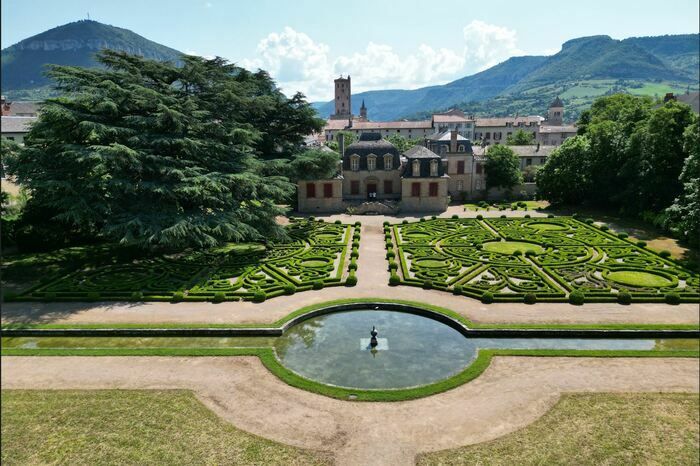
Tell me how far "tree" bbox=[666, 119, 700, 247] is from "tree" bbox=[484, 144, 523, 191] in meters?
22.5

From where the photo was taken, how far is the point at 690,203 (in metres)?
32.3

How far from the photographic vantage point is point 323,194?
52.0 m

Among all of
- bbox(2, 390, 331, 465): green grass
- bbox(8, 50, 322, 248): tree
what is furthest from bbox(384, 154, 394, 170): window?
bbox(2, 390, 331, 465): green grass

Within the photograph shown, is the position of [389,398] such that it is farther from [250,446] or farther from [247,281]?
[247,281]

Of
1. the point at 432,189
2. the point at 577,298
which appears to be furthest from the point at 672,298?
the point at 432,189

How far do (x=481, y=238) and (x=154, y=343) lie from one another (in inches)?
1036

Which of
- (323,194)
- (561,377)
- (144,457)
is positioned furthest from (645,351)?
(323,194)

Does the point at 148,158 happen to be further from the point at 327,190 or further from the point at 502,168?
the point at 502,168

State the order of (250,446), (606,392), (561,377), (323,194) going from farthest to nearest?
(323,194)
(561,377)
(606,392)
(250,446)

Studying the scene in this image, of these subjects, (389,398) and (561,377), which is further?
(561,377)

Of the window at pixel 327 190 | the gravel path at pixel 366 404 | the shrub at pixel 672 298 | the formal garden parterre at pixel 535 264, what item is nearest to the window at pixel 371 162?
the window at pixel 327 190

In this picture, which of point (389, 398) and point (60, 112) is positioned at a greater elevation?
point (60, 112)

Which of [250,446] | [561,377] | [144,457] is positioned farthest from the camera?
[561,377]

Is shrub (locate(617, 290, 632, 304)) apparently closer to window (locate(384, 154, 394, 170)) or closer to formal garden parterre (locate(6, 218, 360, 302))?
formal garden parterre (locate(6, 218, 360, 302))
